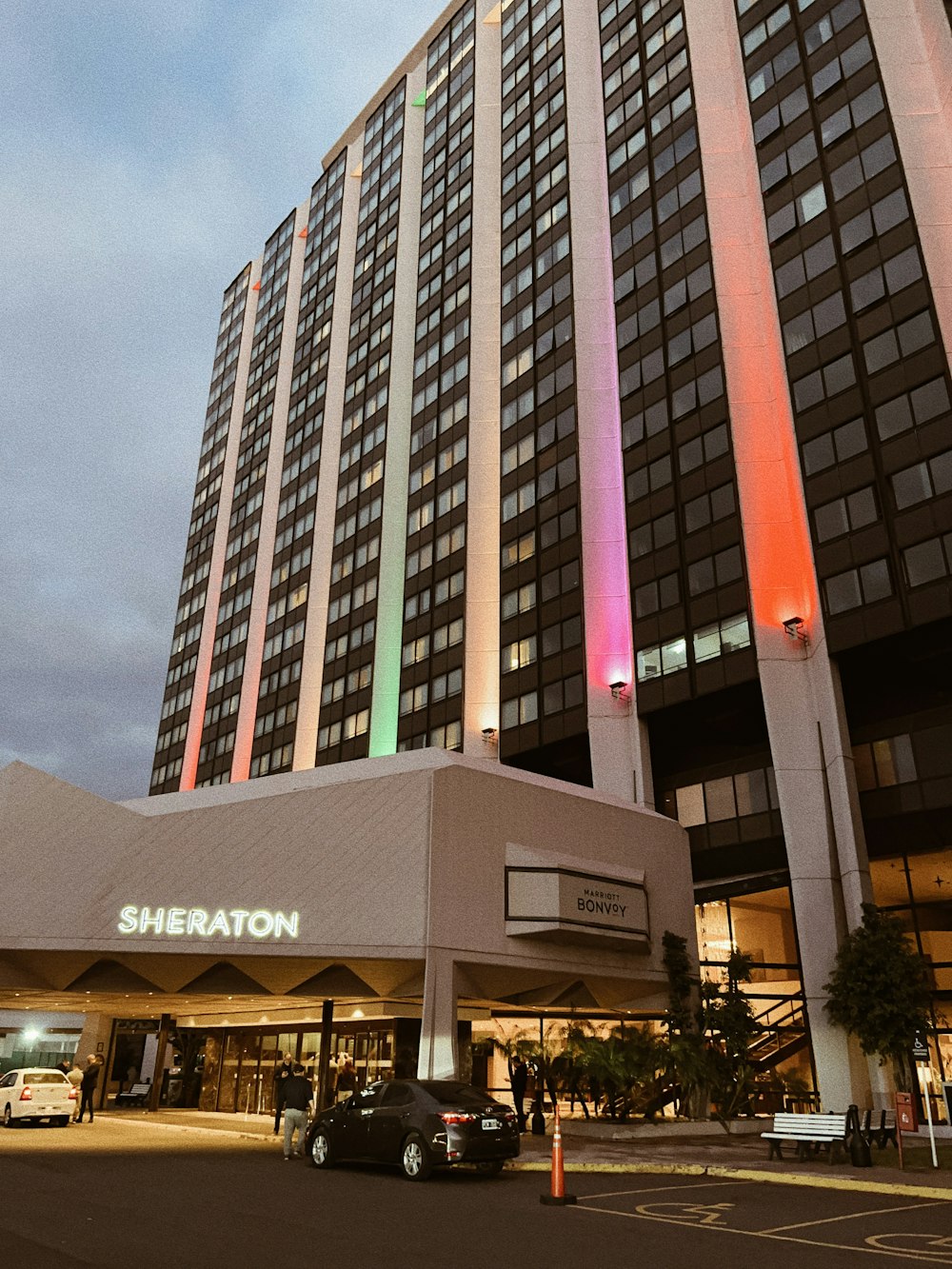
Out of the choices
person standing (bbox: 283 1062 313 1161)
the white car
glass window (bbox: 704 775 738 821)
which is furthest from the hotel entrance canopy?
glass window (bbox: 704 775 738 821)

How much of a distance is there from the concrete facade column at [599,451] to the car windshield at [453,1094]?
905 inches

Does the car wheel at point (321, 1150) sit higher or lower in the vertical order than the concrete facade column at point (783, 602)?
lower

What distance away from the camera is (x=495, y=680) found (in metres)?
50.6

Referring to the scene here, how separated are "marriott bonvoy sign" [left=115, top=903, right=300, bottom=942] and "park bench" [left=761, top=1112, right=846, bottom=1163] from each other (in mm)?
12673

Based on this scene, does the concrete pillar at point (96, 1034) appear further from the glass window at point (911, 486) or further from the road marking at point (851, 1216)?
the glass window at point (911, 486)

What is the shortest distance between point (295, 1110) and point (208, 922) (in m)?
6.50

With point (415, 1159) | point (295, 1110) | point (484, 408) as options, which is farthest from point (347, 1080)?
point (484, 408)

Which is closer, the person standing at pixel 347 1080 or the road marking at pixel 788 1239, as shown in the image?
the road marking at pixel 788 1239

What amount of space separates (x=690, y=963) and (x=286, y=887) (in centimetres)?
1461

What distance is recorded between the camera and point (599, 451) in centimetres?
4778

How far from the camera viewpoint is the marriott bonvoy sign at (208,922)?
25.5 meters

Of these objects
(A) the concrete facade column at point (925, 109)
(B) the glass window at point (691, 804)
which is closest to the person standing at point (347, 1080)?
(B) the glass window at point (691, 804)

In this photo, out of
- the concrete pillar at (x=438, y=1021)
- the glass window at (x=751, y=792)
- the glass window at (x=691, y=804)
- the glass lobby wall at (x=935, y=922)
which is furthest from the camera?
the glass window at (x=691, y=804)

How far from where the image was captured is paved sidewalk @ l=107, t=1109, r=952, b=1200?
16.3 metres
